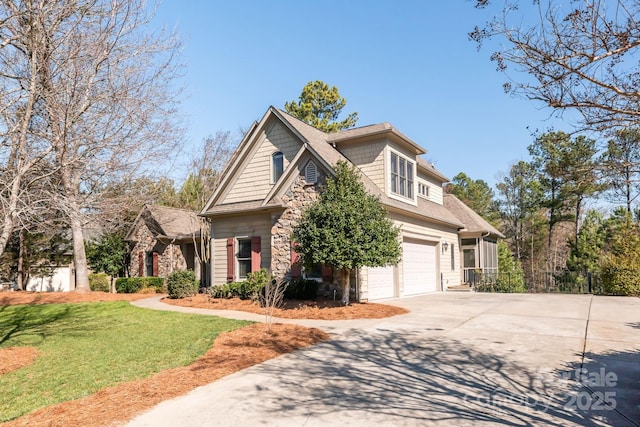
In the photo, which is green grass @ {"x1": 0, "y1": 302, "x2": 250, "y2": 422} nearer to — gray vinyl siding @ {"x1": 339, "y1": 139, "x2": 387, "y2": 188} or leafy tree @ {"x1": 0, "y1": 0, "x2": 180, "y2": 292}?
leafy tree @ {"x1": 0, "y1": 0, "x2": 180, "y2": 292}

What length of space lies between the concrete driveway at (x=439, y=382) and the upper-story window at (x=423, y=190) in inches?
475

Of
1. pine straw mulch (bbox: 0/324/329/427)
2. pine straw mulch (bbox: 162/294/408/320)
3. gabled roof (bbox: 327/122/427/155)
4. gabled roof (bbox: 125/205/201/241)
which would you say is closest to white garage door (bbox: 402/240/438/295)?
gabled roof (bbox: 327/122/427/155)

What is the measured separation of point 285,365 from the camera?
259 inches

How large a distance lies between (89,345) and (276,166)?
→ 9.78 m

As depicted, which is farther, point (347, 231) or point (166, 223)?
point (166, 223)

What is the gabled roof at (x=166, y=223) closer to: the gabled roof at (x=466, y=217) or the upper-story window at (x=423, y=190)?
the upper-story window at (x=423, y=190)

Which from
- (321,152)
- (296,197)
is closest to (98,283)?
(296,197)

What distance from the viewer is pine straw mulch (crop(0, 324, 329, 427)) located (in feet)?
15.6

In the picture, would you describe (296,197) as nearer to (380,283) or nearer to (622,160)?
(380,283)

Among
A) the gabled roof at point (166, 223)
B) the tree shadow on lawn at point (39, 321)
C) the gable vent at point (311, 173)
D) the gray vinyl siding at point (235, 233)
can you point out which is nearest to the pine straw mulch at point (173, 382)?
the tree shadow on lawn at point (39, 321)

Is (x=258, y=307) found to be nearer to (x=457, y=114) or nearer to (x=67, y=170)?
(x=67, y=170)

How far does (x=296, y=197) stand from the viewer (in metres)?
14.8

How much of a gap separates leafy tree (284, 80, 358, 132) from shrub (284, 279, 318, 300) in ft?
68.9

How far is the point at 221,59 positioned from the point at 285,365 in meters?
9.89
